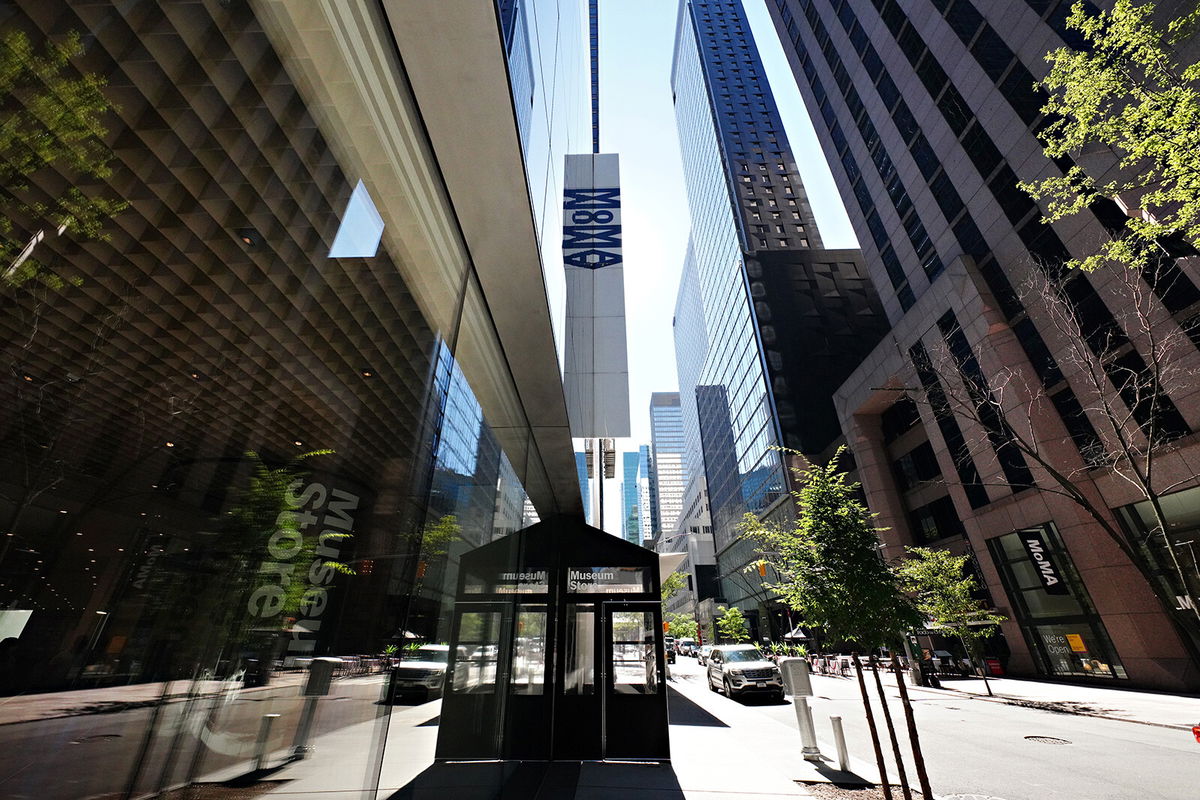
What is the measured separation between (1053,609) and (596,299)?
2642 centimetres

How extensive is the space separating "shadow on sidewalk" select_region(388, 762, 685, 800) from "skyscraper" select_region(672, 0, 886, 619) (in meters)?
24.8

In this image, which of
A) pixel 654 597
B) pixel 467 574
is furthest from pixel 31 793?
pixel 654 597

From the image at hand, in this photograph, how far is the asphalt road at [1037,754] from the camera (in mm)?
7305

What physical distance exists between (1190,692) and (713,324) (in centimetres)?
5760

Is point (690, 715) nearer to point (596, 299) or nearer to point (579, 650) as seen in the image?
point (579, 650)

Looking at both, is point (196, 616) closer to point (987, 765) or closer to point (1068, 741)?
point (987, 765)

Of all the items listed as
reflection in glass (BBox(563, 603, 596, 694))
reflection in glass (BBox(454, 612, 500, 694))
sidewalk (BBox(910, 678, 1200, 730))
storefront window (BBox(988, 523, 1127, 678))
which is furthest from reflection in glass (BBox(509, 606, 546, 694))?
storefront window (BBox(988, 523, 1127, 678))

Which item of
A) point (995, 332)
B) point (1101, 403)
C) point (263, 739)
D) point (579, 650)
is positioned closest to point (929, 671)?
point (1101, 403)

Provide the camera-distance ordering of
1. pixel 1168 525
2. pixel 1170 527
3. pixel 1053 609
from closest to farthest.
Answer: pixel 1168 525, pixel 1170 527, pixel 1053 609

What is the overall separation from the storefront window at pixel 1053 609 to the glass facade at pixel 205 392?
93.4 ft

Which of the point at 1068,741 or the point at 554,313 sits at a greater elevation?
the point at 554,313

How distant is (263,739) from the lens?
2.04 meters

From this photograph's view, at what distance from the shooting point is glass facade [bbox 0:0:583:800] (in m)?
1.26

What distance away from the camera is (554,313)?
561 cm
